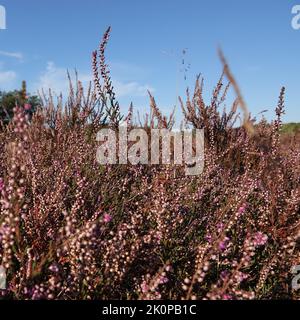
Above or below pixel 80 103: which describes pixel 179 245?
below

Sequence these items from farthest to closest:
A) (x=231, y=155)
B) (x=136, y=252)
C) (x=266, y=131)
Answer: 1. (x=266, y=131)
2. (x=231, y=155)
3. (x=136, y=252)

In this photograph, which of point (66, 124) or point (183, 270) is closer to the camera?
point (183, 270)

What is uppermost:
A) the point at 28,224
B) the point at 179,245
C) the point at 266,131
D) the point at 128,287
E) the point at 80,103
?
the point at 80,103

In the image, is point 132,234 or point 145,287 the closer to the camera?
Answer: point 145,287

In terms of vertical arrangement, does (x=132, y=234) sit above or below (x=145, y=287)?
above

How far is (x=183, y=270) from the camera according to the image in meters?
2.11

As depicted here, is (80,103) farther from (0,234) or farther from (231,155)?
(0,234)

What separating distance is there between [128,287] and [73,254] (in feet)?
1.46

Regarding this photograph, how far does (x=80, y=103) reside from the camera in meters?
4.85

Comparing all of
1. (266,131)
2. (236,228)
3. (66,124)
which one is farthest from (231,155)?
(66,124)

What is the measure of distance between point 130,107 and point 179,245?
217cm

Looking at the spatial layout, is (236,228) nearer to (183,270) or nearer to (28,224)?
(183,270)
